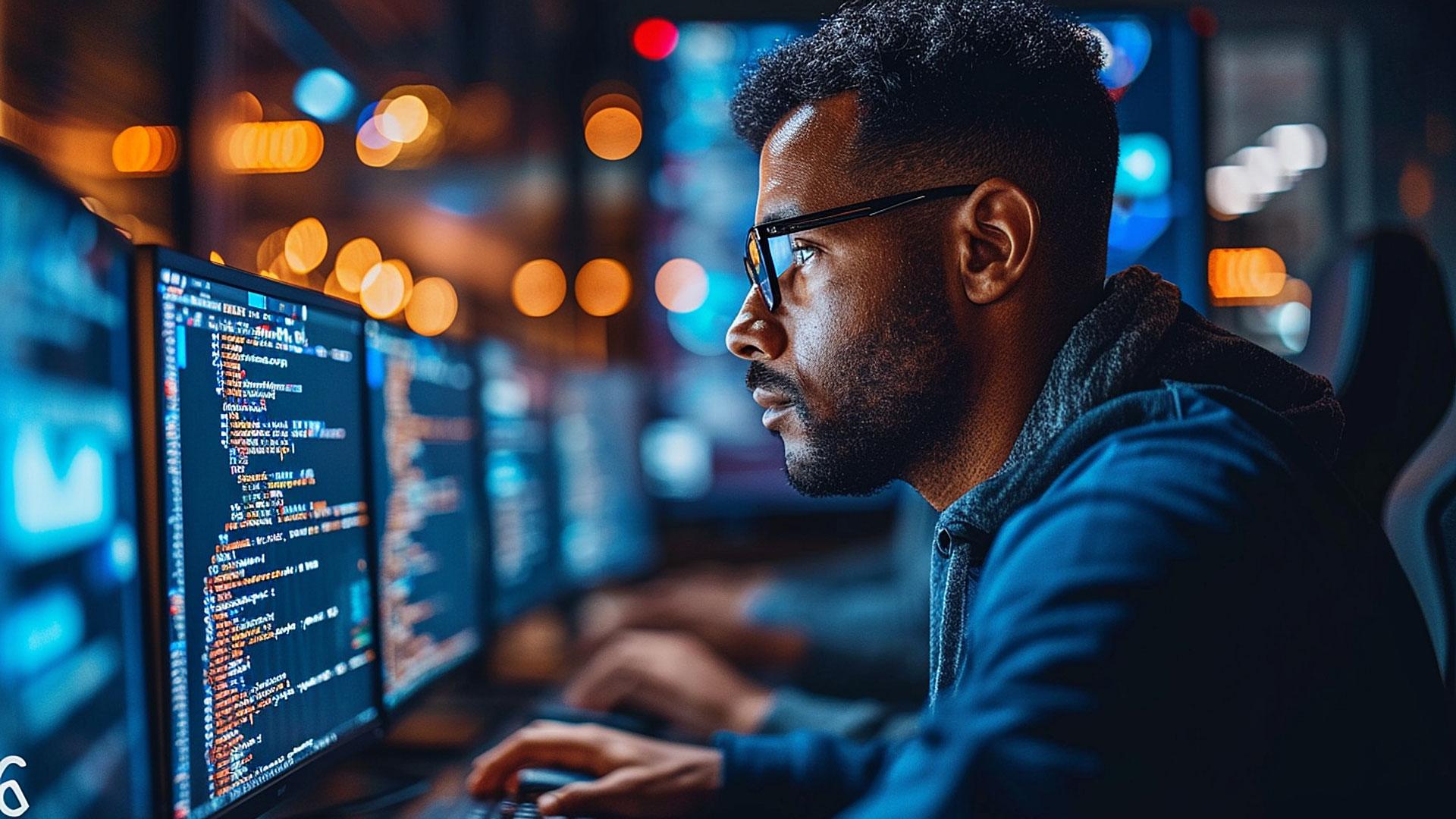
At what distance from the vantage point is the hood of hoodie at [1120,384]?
744 millimetres

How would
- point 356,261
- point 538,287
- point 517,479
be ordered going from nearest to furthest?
point 517,479 < point 356,261 < point 538,287

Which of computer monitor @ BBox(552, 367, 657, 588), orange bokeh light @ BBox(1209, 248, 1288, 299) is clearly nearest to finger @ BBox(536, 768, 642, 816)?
computer monitor @ BBox(552, 367, 657, 588)

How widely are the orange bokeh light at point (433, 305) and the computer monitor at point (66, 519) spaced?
81.1 inches

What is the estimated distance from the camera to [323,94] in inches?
82.6

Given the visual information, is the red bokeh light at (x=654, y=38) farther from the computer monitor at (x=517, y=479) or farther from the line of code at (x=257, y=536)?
the line of code at (x=257, y=536)

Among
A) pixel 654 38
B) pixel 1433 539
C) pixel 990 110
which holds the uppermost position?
pixel 654 38

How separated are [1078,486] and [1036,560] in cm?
7

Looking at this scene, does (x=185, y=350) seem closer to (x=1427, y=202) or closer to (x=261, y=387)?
(x=261, y=387)

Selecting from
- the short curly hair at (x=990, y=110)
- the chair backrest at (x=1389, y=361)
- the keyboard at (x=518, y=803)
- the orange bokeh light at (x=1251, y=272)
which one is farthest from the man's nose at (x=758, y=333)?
the orange bokeh light at (x=1251, y=272)

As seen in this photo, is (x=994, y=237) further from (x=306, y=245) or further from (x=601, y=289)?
(x=601, y=289)

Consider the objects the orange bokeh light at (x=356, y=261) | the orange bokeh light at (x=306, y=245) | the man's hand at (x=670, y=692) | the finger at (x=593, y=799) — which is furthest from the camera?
the orange bokeh light at (x=356, y=261)

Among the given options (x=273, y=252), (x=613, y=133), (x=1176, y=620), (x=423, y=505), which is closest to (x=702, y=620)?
(x=423, y=505)

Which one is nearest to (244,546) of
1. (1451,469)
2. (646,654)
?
(646,654)

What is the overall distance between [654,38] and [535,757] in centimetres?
203
